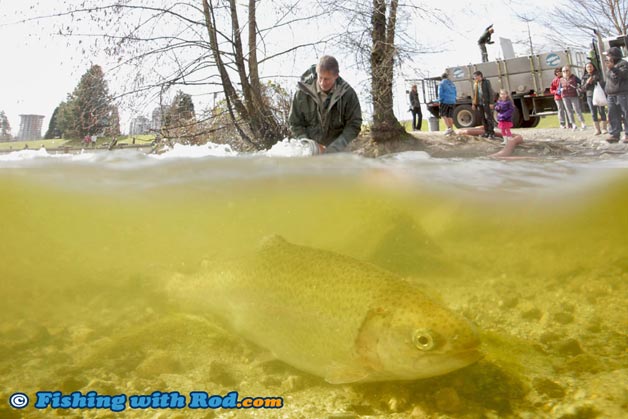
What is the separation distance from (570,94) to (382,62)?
22.1ft

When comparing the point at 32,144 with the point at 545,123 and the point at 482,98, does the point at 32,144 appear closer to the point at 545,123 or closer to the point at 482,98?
the point at 482,98

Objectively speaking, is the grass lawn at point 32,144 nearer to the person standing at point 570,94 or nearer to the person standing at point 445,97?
the person standing at point 445,97

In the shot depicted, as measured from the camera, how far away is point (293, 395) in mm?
1782

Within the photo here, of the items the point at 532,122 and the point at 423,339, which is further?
the point at 532,122

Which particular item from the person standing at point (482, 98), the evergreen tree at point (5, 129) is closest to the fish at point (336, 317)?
the evergreen tree at point (5, 129)

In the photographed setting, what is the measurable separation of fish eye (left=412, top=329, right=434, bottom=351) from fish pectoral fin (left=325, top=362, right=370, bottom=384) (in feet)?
0.70

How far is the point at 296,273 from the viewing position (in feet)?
6.59

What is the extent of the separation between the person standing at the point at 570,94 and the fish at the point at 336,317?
25.6ft

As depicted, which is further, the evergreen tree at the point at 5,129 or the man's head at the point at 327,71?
the man's head at the point at 327,71

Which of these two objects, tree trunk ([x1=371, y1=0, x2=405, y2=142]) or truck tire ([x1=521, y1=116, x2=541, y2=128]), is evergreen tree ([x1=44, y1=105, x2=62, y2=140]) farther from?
truck tire ([x1=521, y1=116, x2=541, y2=128])

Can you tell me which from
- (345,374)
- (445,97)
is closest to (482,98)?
(445,97)

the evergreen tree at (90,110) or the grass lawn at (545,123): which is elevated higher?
the evergreen tree at (90,110)

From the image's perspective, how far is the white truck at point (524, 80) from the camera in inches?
417

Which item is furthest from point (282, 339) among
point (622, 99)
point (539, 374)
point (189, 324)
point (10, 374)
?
point (622, 99)
